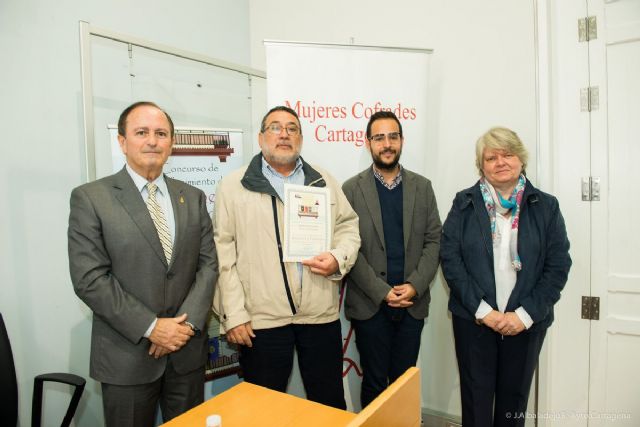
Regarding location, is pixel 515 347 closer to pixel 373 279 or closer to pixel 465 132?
pixel 373 279

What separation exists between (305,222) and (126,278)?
2.77ft

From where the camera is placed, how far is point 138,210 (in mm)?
1718

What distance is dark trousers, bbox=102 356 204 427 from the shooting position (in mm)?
1689

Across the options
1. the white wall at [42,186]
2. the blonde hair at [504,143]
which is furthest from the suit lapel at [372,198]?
the white wall at [42,186]

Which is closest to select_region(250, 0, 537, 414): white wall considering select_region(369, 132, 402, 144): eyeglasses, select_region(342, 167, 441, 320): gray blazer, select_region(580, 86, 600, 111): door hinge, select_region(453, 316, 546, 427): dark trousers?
select_region(580, 86, 600, 111): door hinge

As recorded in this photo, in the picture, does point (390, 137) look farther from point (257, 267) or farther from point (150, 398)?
point (150, 398)

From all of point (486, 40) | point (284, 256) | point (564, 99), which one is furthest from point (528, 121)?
point (284, 256)

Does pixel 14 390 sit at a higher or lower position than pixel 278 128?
lower

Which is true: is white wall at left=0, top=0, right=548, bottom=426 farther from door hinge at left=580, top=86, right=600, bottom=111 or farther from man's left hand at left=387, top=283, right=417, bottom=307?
man's left hand at left=387, top=283, right=417, bottom=307

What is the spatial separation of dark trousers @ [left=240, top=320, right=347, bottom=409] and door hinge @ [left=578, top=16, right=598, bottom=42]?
225 centimetres

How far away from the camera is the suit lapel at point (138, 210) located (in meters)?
1.70

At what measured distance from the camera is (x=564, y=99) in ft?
8.31

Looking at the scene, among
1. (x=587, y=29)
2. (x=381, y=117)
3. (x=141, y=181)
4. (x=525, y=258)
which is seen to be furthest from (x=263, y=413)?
(x=587, y=29)

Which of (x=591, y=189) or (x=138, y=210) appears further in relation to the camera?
(x=591, y=189)
